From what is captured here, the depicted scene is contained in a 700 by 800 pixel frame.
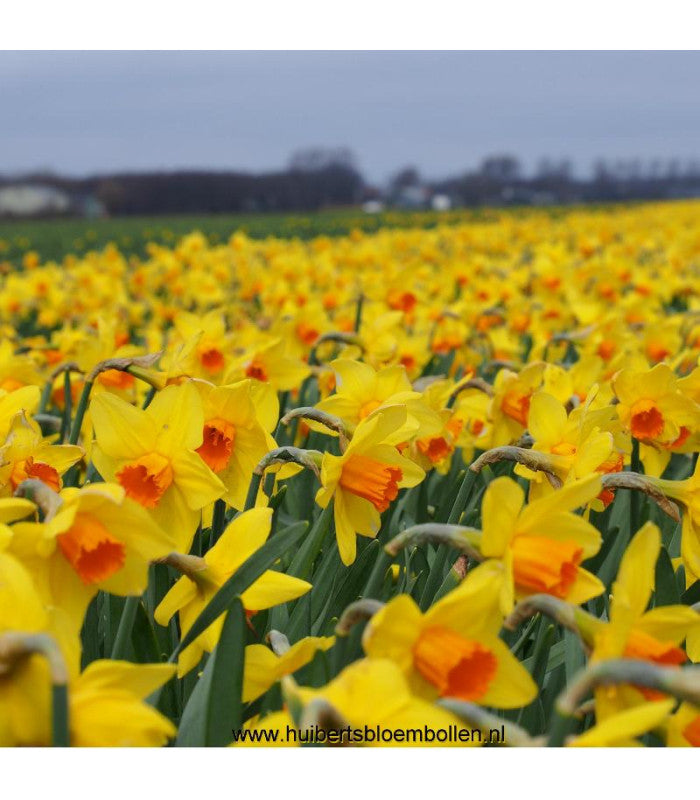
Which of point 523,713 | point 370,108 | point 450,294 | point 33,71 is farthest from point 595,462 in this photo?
point 450,294

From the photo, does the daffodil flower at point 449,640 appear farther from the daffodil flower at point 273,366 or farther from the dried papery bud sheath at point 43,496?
the daffodil flower at point 273,366

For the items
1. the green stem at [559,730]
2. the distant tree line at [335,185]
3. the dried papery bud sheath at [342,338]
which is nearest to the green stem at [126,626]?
the green stem at [559,730]

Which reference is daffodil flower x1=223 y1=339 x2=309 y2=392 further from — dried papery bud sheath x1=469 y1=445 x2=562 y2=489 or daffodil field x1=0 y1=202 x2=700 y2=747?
dried papery bud sheath x1=469 y1=445 x2=562 y2=489

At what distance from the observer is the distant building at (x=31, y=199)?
13758mm

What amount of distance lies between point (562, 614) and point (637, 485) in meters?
0.45

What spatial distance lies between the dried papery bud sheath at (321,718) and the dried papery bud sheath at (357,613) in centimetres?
18

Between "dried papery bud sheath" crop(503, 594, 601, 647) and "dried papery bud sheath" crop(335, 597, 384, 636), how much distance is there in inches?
6.5

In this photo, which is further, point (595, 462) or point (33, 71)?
point (33, 71)

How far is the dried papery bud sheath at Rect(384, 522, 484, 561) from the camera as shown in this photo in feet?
3.54

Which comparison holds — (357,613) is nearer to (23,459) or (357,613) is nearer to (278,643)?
(278,643)

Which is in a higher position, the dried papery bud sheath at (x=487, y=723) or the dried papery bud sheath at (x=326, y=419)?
the dried papery bud sheath at (x=326, y=419)

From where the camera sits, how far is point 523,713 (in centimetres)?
139
